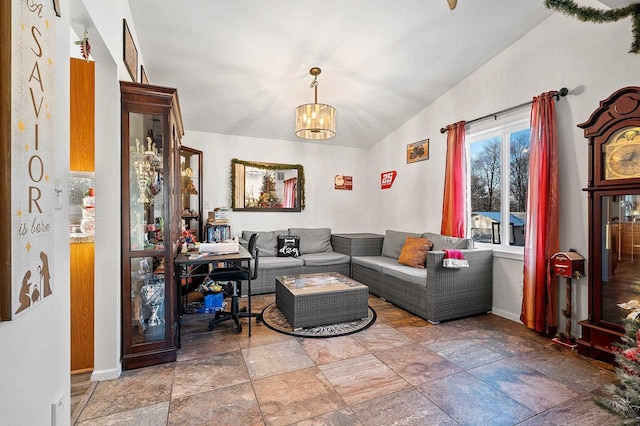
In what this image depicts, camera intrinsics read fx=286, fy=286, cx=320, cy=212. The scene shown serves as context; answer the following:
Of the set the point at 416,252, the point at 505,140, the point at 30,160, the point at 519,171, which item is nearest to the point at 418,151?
the point at 505,140

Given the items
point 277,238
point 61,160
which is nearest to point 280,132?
point 277,238

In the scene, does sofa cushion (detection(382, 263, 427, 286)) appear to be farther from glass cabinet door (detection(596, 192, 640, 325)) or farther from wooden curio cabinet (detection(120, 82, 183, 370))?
wooden curio cabinet (detection(120, 82, 183, 370))

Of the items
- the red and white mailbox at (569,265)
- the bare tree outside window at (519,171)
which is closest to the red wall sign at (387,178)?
the bare tree outside window at (519,171)

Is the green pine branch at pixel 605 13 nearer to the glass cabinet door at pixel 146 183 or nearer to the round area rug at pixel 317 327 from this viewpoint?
the glass cabinet door at pixel 146 183

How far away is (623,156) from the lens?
7.33 feet

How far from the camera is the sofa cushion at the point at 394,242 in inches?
175

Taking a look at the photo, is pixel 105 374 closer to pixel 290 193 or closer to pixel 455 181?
pixel 290 193

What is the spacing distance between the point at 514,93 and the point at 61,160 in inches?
155

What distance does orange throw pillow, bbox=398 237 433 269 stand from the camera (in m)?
3.73

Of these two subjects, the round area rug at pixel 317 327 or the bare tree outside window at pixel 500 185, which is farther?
the bare tree outside window at pixel 500 185

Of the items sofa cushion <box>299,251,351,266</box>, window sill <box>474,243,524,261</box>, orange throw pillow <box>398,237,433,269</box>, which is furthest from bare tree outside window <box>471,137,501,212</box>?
sofa cushion <box>299,251,351,266</box>

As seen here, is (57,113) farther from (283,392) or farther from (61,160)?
(283,392)

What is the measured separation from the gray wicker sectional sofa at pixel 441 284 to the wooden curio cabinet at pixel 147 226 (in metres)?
2.52

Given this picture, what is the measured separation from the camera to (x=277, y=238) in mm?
4773
